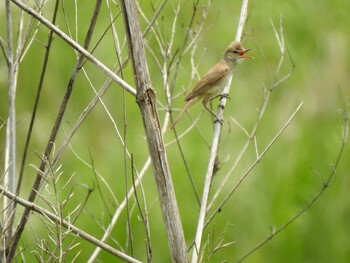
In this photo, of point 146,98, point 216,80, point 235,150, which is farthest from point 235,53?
point 146,98

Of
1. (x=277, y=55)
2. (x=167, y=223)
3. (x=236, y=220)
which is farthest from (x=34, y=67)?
(x=167, y=223)

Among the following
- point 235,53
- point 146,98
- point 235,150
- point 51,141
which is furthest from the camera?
point 235,150

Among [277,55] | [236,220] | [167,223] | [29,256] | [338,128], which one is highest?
[277,55]

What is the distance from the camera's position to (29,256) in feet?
18.3

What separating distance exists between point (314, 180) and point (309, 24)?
69.4 inches

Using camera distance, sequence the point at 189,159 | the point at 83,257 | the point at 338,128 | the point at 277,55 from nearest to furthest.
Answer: the point at 83,257 < the point at 189,159 < the point at 338,128 < the point at 277,55

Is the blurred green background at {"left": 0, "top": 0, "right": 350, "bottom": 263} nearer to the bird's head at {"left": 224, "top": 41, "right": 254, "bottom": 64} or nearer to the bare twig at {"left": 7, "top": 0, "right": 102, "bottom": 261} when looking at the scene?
the bird's head at {"left": 224, "top": 41, "right": 254, "bottom": 64}

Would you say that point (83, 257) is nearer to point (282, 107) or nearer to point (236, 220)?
point (236, 220)

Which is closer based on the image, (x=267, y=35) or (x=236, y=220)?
(x=236, y=220)

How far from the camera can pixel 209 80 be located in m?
4.58

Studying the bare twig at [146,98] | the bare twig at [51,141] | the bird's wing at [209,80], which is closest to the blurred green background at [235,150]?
the bird's wing at [209,80]

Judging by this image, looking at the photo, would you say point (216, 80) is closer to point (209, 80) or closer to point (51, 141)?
point (209, 80)

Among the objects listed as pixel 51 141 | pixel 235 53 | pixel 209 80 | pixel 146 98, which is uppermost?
pixel 235 53

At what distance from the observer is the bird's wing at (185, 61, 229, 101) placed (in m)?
4.51
